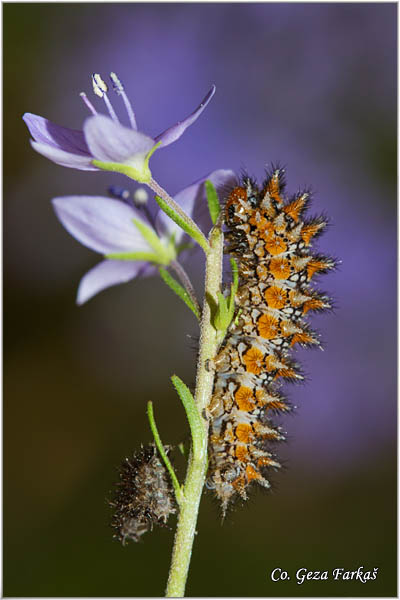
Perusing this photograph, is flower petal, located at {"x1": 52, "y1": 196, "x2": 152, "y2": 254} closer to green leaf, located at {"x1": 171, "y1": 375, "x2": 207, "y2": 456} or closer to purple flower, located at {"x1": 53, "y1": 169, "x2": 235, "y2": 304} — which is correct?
purple flower, located at {"x1": 53, "y1": 169, "x2": 235, "y2": 304}

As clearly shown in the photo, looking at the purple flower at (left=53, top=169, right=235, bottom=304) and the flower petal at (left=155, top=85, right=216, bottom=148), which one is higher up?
the flower petal at (left=155, top=85, right=216, bottom=148)

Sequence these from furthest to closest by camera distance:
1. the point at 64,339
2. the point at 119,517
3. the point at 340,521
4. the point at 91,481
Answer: the point at 64,339, the point at 91,481, the point at 340,521, the point at 119,517

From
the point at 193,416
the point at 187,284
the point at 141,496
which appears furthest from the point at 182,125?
the point at 141,496

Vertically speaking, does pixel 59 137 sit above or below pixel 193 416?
above

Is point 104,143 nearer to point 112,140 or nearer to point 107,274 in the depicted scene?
point 112,140

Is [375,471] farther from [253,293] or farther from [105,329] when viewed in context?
[253,293]

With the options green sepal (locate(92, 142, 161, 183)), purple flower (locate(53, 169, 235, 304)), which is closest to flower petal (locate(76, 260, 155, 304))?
purple flower (locate(53, 169, 235, 304))

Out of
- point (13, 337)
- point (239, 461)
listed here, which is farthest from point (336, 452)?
point (239, 461)
